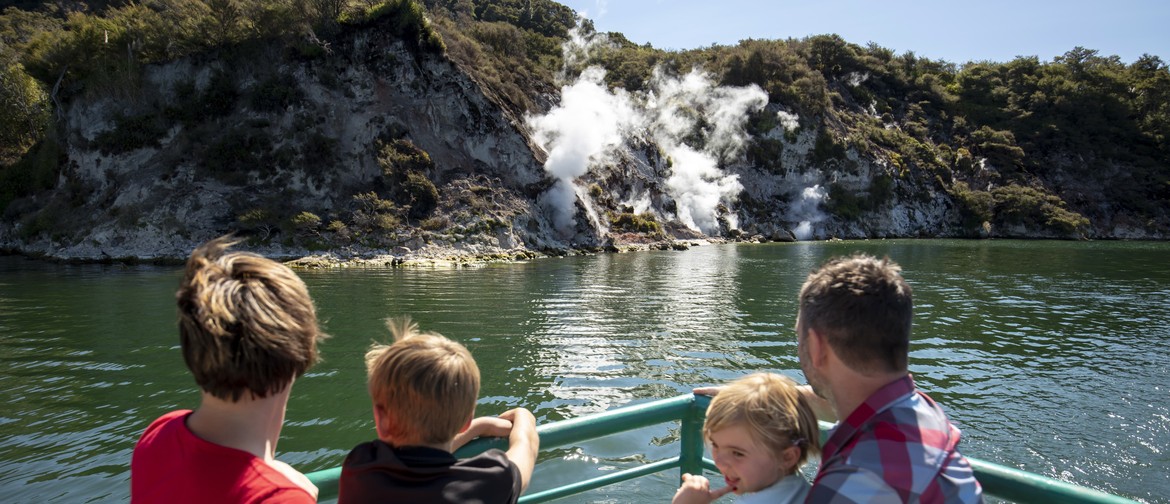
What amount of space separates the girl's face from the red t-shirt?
1306 millimetres

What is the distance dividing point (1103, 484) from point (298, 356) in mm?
8613

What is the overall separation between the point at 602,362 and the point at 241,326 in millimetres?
10460

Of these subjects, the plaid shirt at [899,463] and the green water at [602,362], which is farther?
the green water at [602,362]

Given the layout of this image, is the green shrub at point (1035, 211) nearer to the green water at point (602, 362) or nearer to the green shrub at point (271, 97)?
the green water at point (602, 362)

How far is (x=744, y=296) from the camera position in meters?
20.6

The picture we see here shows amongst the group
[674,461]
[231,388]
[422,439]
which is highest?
[231,388]

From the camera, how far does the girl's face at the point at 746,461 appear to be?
2.13 metres

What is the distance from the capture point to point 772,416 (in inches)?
82.9

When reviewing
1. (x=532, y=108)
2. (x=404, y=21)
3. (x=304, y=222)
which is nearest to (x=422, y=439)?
(x=304, y=222)

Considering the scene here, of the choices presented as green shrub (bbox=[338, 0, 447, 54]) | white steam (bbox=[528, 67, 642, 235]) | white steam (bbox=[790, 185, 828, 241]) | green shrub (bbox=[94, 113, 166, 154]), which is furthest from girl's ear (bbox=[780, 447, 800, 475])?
white steam (bbox=[790, 185, 828, 241])

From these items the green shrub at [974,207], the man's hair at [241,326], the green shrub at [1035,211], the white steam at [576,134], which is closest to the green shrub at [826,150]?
the green shrub at [974,207]

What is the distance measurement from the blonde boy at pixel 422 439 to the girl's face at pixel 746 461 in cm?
72

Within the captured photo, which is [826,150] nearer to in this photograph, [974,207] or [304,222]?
[974,207]

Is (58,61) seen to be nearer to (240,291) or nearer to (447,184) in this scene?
(447,184)
